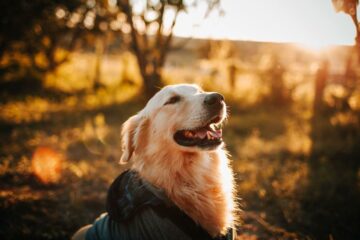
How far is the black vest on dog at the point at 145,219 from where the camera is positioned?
2375 millimetres

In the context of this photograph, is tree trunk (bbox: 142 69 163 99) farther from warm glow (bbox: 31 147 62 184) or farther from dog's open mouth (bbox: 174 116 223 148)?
dog's open mouth (bbox: 174 116 223 148)

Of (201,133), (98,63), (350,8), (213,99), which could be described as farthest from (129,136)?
(98,63)

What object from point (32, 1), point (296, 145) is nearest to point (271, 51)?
point (296, 145)

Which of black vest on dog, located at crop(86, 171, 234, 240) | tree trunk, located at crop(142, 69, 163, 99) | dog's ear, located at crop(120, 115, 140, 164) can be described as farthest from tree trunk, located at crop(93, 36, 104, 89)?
black vest on dog, located at crop(86, 171, 234, 240)

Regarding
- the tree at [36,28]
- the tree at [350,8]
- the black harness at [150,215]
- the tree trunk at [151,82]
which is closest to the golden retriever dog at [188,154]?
the black harness at [150,215]

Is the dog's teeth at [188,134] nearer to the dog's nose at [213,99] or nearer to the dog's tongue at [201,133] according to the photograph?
the dog's tongue at [201,133]

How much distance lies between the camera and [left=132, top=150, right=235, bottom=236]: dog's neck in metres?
2.68

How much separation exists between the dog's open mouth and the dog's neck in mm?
140

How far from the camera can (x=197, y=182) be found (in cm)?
285

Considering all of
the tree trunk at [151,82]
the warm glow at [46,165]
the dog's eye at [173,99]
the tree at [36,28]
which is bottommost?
the warm glow at [46,165]

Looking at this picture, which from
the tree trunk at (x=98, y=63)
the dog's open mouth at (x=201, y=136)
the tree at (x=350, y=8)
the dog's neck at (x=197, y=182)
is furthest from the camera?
the tree trunk at (x=98, y=63)

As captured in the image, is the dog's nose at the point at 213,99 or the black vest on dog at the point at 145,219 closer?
the black vest on dog at the point at 145,219

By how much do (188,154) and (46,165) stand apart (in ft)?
11.1

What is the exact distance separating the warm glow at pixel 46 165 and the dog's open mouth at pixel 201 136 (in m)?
2.90
